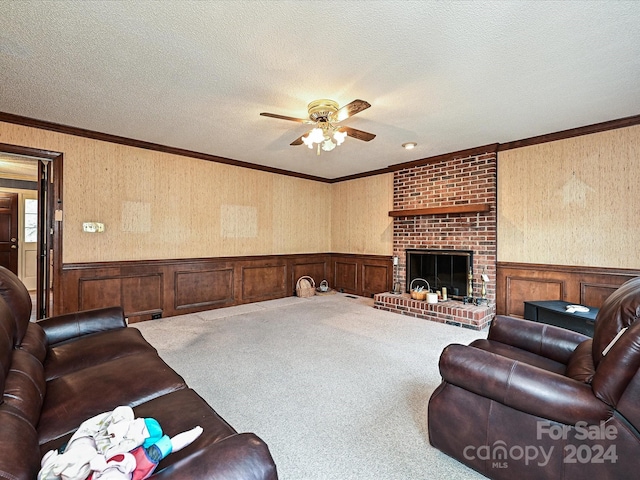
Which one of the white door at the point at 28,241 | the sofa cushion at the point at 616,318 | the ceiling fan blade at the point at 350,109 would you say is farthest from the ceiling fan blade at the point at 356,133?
the white door at the point at 28,241

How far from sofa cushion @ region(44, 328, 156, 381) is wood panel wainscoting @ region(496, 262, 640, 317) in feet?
14.5

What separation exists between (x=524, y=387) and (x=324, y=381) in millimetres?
1542

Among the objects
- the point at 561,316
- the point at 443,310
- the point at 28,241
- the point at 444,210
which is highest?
the point at 444,210

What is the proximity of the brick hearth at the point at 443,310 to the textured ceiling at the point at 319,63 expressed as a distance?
7.67ft

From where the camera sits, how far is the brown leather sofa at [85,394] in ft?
2.91

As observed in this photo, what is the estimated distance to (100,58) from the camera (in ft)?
7.50

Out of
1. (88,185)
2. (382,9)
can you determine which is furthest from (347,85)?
(88,185)

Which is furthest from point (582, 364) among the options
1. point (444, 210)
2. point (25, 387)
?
point (444, 210)

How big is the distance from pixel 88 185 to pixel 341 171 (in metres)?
4.07

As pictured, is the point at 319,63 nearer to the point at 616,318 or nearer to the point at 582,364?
the point at 616,318

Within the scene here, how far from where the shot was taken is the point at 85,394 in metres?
1.43

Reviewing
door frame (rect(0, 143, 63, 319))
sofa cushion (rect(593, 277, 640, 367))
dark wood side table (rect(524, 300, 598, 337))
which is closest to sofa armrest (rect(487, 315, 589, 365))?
sofa cushion (rect(593, 277, 640, 367))

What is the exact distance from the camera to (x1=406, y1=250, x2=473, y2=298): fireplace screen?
4.72m

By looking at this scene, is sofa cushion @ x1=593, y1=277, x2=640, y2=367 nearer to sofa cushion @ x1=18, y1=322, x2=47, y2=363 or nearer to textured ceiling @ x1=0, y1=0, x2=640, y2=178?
textured ceiling @ x1=0, y1=0, x2=640, y2=178
